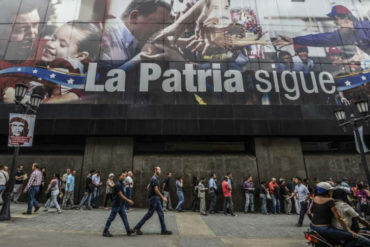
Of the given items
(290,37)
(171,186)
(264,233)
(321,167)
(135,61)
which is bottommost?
(264,233)

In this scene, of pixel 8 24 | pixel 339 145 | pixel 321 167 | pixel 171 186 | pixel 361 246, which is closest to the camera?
pixel 361 246

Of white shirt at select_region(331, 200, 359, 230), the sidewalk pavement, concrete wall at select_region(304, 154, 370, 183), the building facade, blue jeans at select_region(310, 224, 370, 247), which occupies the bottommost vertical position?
the sidewalk pavement

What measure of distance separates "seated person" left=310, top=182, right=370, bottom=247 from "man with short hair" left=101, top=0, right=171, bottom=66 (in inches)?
567

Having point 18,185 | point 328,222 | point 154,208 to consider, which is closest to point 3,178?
point 18,185

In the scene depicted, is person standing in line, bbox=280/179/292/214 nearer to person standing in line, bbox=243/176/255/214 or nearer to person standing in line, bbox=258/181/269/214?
person standing in line, bbox=258/181/269/214

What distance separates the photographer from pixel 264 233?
648 centimetres

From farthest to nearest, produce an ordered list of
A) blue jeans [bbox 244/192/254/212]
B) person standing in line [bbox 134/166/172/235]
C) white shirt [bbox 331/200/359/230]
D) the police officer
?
the police officer < blue jeans [bbox 244/192/254/212] < person standing in line [bbox 134/166/172/235] < white shirt [bbox 331/200/359/230]

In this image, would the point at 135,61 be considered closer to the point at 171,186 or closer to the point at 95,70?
the point at 95,70

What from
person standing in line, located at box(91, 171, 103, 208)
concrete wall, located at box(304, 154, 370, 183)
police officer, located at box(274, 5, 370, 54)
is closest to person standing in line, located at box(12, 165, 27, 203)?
person standing in line, located at box(91, 171, 103, 208)

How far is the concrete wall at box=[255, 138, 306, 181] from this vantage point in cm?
1299

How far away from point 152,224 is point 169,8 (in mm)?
16954

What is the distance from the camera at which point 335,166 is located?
44.0 feet

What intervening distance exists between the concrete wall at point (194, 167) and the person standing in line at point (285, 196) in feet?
5.26

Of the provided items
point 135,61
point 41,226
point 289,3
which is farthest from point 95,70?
point 289,3
